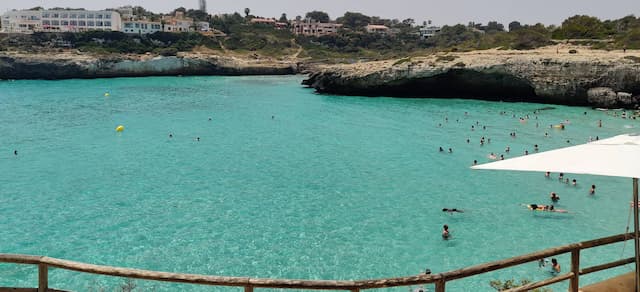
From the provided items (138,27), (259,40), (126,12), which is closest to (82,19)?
(138,27)

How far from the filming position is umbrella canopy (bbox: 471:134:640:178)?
4789 millimetres

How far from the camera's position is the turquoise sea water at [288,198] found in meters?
15.5

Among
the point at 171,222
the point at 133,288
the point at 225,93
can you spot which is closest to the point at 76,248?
the point at 171,222

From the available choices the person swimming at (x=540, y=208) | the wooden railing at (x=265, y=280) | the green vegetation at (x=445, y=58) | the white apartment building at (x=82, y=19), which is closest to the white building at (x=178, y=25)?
the white apartment building at (x=82, y=19)

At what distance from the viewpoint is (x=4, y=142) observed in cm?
3538

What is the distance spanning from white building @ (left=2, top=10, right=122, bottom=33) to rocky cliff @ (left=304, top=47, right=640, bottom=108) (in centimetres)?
8768

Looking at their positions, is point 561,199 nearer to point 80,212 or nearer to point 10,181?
point 80,212

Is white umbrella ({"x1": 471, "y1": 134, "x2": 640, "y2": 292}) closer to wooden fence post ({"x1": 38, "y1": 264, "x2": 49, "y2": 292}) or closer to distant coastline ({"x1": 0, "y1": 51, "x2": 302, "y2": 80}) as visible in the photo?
wooden fence post ({"x1": 38, "y1": 264, "x2": 49, "y2": 292})

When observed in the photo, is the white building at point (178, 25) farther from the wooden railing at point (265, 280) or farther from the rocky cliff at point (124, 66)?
the wooden railing at point (265, 280)

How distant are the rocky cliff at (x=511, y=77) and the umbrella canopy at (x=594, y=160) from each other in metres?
52.7

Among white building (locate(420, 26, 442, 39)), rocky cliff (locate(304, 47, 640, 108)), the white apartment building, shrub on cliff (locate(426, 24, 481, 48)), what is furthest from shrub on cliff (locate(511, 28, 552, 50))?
the white apartment building

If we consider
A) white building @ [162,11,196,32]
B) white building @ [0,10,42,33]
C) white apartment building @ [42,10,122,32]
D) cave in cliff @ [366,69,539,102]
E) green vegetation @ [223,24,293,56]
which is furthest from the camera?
white building @ [162,11,196,32]

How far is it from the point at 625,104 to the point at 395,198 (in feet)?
133

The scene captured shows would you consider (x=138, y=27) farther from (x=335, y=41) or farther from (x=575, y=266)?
(x=575, y=266)
